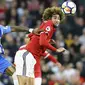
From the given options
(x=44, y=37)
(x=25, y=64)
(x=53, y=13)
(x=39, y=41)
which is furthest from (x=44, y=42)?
(x=53, y=13)

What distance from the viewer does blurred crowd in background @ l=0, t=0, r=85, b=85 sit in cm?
1447

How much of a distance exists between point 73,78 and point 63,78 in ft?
1.22

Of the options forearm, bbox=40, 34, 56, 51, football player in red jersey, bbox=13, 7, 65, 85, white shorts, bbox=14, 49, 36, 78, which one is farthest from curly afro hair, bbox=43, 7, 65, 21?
white shorts, bbox=14, 49, 36, 78

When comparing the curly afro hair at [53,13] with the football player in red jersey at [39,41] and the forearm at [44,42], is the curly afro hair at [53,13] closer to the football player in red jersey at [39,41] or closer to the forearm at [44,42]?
the football player in red jersey at [39,41]

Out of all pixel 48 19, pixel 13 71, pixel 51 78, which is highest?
pixel 48 19

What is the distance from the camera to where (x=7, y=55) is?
610 inches

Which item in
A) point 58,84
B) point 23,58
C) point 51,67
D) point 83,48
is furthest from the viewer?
point 83,48

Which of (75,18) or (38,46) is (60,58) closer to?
(75,18)

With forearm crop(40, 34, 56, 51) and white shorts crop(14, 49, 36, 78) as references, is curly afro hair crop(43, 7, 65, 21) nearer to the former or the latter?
forearm crop(40, 34, 56, 51)

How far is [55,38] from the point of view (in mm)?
16719

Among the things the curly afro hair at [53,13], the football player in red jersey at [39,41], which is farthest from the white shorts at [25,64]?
the curly afro hair at [53,13]

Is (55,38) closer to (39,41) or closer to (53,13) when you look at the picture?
(53,13)

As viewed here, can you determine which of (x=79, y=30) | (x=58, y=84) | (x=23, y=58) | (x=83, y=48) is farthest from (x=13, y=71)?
(x=79, y=30)

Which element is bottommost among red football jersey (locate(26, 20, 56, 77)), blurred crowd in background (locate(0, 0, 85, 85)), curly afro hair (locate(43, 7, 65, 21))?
blurred crowd in background (locate(0, 0, 85, 85))
